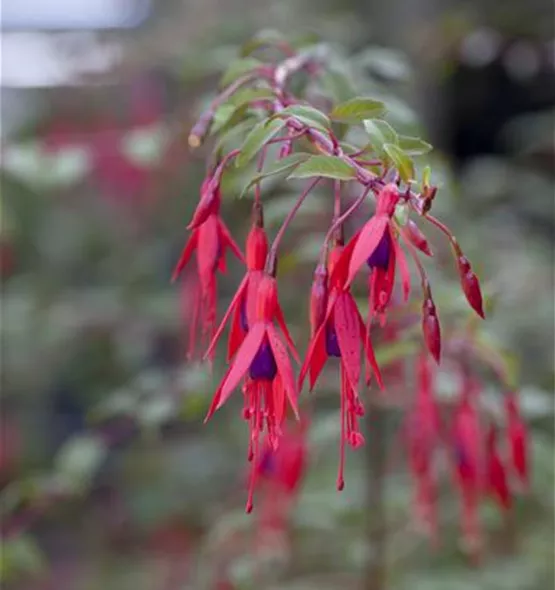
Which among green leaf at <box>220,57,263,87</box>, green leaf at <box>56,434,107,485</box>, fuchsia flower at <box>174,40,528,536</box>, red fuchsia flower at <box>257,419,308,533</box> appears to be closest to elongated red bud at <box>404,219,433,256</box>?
fuchsia flower at <box>174,40,528,536</box>

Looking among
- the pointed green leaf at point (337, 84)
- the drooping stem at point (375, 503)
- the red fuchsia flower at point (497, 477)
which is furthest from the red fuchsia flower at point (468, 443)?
the pointed green leaf at point (337, 84)

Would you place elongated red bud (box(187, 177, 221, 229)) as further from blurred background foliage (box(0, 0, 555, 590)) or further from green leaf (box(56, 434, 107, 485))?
green leaf (box(56, 434, 107, 485))

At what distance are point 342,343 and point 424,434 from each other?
37 cm

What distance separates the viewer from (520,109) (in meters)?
3.00

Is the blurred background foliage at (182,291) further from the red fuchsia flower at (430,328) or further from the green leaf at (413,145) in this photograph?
the red fuchsia flower at (430,328)

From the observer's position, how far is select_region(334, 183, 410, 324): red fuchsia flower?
1.58 feet

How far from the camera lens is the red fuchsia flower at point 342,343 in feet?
1.63

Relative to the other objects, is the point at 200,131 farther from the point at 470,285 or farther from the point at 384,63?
the point at 384,63

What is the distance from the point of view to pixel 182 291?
2.00m

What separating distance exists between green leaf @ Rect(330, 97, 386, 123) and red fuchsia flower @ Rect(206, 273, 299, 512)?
0.45 feet

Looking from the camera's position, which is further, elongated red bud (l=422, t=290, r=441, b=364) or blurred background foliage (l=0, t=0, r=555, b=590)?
blurred background foliage (l=0, t=0, r=555, b=590)

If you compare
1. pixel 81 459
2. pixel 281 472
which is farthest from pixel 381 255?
pixel 81 459

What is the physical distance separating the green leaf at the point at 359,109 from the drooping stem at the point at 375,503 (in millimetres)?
422

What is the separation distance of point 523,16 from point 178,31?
31.3 inches
